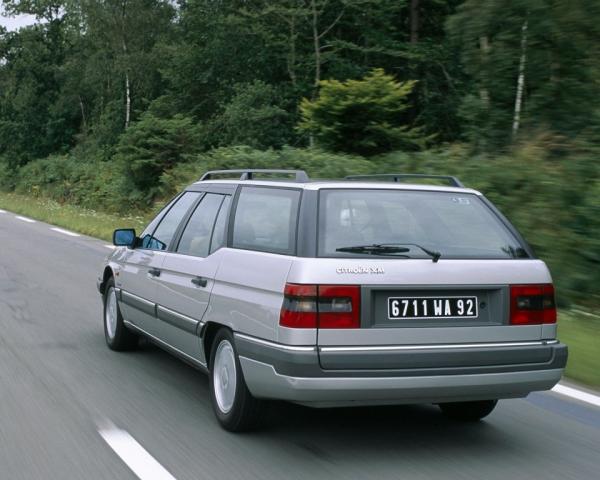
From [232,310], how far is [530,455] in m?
1.88

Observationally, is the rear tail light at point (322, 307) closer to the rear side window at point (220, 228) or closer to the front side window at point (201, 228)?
the rear side window at point (220, 228)

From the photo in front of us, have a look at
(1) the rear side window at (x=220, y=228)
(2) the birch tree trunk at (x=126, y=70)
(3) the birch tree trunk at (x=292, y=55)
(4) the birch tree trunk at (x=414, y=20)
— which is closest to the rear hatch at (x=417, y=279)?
(1) the rear side window at (x=220, y=228)

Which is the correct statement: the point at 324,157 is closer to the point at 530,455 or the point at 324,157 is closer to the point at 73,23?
the point at 530,455

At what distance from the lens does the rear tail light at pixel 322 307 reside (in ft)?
15.1

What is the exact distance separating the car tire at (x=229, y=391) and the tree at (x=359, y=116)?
51.0 feet

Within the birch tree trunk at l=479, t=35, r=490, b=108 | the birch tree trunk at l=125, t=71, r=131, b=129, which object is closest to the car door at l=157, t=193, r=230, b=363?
the birch tree trunk at l=479, t=35, r=490, b=108

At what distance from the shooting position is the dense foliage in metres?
13.6

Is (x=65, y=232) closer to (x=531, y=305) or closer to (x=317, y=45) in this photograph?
(x=317, y=45)

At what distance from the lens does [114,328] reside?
7797mm

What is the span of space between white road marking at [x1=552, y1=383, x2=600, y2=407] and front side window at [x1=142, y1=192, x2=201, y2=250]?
3.07 meters

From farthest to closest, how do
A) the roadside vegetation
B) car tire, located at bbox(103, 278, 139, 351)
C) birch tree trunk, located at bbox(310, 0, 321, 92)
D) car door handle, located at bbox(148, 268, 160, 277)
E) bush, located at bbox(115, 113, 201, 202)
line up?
1. birch tree trunk, located at bbox(310, 0, 321, 92)
2. bush, located at bbox(115, 113, 201, 202)
3. the roadside vegetation
4. car tire, located at bbox(103, 278, 139, 351)
5. car door handle, located at bbox(148, 268, 160, 277)

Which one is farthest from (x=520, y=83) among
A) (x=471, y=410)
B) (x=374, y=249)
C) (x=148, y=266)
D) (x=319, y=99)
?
(x=374, y=249)

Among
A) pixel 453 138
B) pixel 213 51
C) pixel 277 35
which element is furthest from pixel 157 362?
pixel 213 51

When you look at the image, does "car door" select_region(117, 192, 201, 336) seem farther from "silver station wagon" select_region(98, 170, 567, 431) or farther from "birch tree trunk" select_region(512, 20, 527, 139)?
"birch tree trunk" select_region(512, 20, 527, 139)
